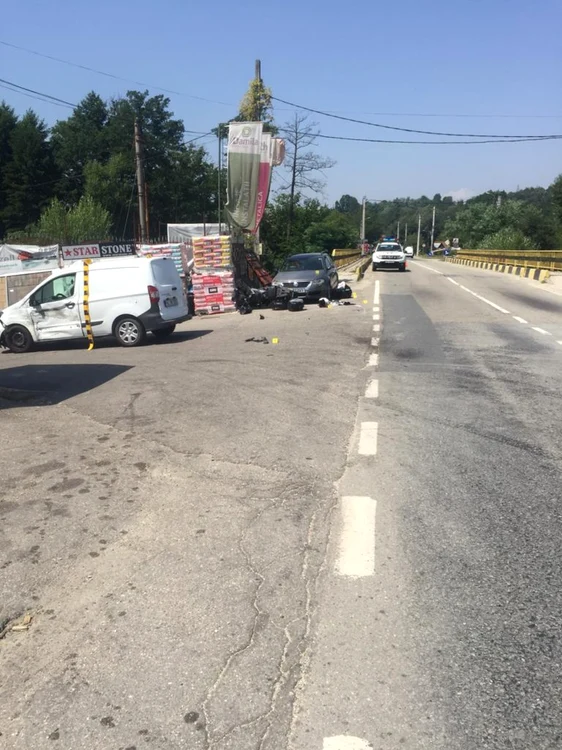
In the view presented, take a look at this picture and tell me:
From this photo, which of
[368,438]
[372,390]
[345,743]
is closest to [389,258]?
[372,390]

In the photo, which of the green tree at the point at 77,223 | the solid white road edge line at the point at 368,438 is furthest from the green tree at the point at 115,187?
the solid white road edge line at the point at 368,438

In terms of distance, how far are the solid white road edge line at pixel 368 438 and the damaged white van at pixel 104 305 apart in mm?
8743

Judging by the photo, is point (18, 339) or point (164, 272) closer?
point (164, 272)

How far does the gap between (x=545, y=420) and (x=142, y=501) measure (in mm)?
4492

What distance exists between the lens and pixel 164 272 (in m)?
15.3

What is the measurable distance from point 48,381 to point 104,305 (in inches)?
191

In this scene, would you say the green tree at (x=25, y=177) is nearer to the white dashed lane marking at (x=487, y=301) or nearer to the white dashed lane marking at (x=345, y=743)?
the white dashed lane marking at (x=487, y=301)

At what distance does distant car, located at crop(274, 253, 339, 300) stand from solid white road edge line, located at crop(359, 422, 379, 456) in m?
15.4

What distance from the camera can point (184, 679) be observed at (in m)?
3.08

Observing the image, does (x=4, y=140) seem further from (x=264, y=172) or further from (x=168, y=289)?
(x=168, y=289)

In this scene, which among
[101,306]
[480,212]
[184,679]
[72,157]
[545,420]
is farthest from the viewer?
[480,212]

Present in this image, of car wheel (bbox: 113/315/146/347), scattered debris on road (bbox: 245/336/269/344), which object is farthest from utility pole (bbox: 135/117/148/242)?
scattered debris on road (bbox: 245/336/269/344)

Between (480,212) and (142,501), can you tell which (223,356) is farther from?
(480,212)

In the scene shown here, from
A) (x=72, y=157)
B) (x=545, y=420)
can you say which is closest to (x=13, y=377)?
(x=545, y=420)
